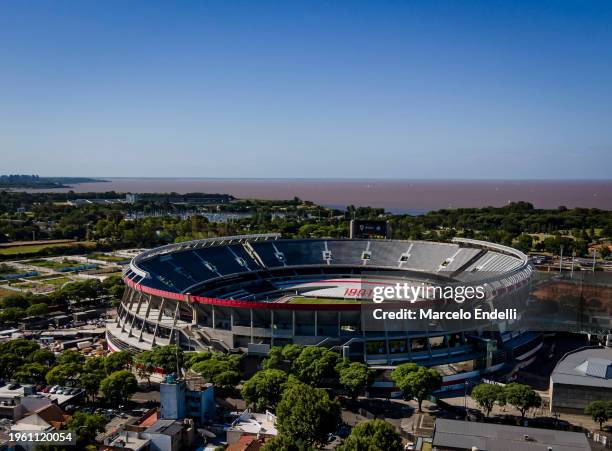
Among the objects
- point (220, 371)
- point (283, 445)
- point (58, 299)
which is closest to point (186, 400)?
point (220, 371)

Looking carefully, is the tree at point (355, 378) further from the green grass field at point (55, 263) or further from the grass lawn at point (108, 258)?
the green grass field at point (55, 263)

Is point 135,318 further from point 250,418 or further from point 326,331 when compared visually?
point 250,418

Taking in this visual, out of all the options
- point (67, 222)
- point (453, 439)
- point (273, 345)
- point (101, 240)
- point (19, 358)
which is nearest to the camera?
point (453, 439)

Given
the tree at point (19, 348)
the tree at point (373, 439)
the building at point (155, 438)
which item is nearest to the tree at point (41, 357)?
the tree at point (19, 348)

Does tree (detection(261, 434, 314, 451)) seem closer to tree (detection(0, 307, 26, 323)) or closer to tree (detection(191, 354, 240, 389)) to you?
tree (detection(191, 354, 240, 389))

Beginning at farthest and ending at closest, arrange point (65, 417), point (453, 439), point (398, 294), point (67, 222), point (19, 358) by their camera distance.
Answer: point (67, 222), point (398, 294), point (19, 358), point (65, 417), point (453, 439)

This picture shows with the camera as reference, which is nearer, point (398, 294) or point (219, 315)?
point (219, 315)

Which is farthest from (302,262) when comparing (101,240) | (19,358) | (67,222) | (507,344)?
(67,222)

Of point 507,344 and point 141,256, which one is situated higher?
point 141,256
